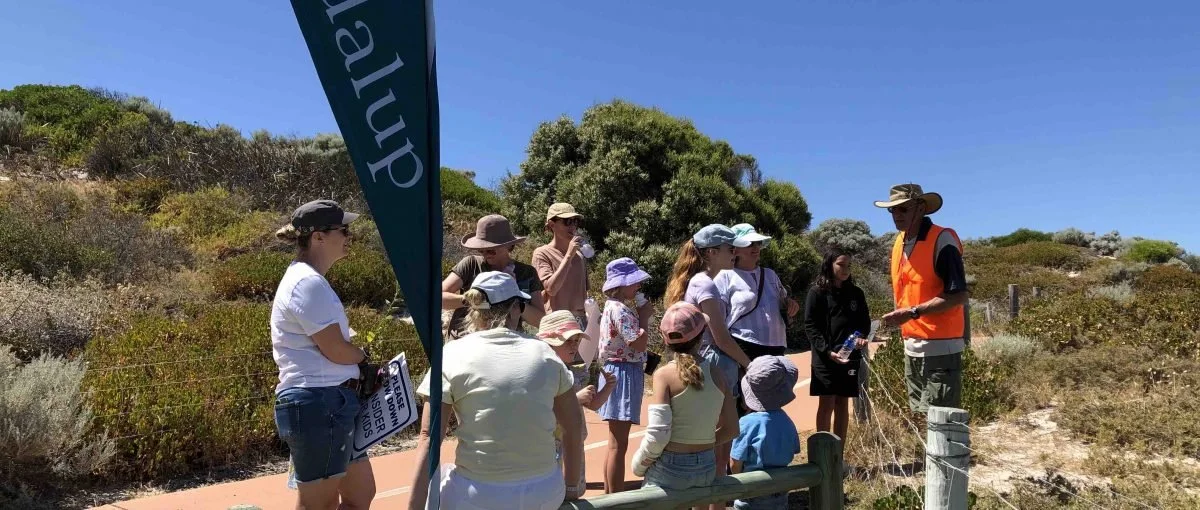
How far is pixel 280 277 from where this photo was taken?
10883 millimetres

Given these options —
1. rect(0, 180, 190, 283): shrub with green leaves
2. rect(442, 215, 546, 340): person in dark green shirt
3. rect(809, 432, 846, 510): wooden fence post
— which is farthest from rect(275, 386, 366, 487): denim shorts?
rect(0, 180, 190, 283): shrub with green leaves

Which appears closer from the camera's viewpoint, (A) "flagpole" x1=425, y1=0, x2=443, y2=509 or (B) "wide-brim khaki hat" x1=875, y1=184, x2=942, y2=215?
(A) "flagpole" x1=425, y1=0, x2=443, y2=509

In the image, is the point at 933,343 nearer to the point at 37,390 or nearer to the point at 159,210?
the point at 37,390

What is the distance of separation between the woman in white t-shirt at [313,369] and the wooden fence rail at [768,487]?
3.56ft

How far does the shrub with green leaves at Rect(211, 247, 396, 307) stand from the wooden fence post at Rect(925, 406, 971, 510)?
846 cm

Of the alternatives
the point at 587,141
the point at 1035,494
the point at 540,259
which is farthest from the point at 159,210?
the point at 1035,494

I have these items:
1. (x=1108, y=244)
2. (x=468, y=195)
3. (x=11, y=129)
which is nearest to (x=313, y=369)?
(x=468, y=195)

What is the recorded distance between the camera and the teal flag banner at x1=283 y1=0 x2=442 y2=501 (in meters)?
1.71

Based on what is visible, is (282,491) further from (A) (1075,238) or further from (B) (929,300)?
(A) (1075,238)

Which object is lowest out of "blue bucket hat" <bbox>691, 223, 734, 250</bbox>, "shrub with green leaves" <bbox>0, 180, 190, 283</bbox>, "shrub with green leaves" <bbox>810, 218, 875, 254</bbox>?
"blue bucket hat" <bbox>691, 223, 734, 250</bbox>

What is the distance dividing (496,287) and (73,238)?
11219 mm

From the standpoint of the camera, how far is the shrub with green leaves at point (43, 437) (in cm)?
480

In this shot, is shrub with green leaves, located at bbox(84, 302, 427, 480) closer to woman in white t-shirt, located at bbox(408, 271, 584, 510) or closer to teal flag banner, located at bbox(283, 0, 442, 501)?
woman in white t-shirt, located at bbox(408, 271, 584, 510)

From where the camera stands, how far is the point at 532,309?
162 inches
